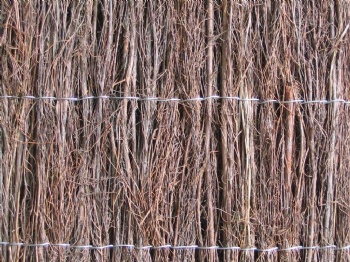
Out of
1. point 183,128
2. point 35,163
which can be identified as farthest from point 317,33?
point 35,163

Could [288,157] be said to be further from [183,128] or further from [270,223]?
[183,128]

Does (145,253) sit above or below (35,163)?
below

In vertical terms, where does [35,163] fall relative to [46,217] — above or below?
above

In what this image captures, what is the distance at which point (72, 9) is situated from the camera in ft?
5.82

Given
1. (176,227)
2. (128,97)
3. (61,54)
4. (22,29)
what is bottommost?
(176,227)

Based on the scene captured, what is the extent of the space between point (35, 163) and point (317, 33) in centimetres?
139

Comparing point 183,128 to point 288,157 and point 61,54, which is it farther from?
point 61,54

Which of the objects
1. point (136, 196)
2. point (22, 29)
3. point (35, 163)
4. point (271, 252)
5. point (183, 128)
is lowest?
point (271, 252)

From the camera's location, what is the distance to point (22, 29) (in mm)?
1763

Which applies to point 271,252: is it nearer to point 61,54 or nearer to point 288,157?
point 288,157

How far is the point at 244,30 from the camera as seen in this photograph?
176 cm

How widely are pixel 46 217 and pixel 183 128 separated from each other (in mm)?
712

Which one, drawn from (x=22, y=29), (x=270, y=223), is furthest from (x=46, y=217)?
(x=270, y=223)

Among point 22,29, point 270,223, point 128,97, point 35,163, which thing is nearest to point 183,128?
point 128,97
